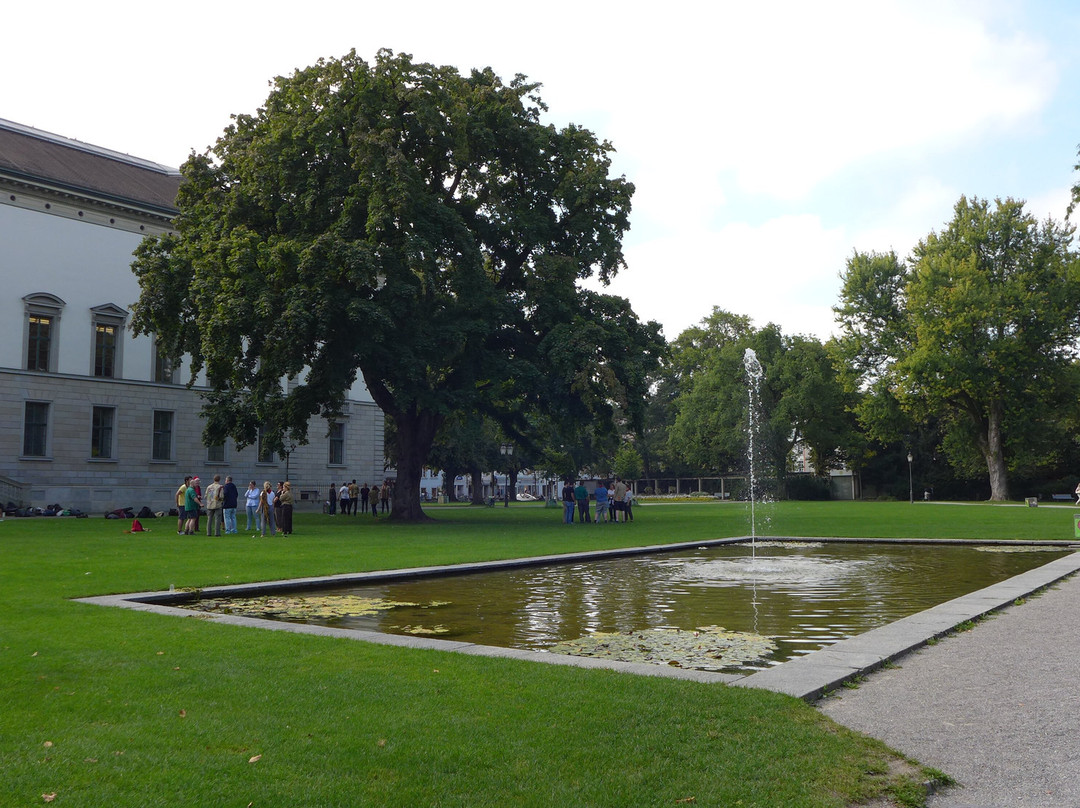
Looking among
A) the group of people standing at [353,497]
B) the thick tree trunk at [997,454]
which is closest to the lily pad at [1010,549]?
the group of people standing at [353,497]

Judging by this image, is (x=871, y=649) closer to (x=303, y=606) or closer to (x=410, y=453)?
(x=303, y=606)

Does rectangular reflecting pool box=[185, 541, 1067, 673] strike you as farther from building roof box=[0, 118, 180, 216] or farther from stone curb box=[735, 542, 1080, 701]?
building roof box=[0, 118, 180, 216]

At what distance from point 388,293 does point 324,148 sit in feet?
18.8

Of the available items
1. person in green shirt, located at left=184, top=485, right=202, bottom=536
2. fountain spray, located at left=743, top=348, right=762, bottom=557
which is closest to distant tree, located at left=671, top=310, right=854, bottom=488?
fountain spray, located at left=743, top=348, right=762, bottom=557

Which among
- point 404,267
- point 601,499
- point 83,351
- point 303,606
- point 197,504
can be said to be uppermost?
point 404,267

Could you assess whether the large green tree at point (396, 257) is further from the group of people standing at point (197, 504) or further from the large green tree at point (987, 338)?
the large green tree at point (987, 338)

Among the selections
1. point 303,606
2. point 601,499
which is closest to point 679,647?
point 303,606

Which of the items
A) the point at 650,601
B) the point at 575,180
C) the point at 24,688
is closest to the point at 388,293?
the point at 575,180

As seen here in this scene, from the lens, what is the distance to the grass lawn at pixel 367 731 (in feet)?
16.0

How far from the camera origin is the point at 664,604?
13.2 m

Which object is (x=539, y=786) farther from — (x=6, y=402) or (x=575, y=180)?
(x=6, y=402)

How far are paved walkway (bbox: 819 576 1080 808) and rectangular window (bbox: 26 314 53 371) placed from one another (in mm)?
44563

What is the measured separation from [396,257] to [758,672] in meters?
26.0

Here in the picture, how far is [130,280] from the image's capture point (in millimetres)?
47875
